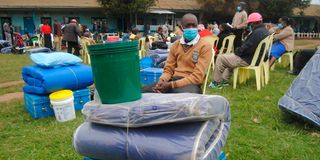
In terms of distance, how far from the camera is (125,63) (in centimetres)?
211

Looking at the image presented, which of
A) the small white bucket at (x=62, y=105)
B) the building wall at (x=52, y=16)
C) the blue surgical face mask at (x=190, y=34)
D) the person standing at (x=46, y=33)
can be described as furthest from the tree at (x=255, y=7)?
the blue surgical face mask at (x=190, y=34)

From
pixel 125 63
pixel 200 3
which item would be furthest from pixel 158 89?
pixel 200 3

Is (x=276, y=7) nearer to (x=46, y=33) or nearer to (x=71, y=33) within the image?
(x=46, y=33)

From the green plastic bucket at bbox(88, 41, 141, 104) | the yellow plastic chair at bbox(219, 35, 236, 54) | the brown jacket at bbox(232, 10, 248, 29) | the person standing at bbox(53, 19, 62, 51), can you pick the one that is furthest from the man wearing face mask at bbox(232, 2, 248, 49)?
the person standing at bbox(53, 19, 62, 51)

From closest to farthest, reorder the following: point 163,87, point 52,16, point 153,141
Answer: point 153,141 → point 163,87 → point 52,16

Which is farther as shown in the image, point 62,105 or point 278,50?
point 278,50

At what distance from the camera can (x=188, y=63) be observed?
135 inches

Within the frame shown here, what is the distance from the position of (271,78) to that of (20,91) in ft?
18.2

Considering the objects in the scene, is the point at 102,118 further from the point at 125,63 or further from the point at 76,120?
the point at 76,120

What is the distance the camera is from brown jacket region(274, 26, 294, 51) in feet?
23.6

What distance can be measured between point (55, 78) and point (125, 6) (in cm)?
1919

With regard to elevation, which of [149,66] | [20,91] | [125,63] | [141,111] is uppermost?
[125,63]

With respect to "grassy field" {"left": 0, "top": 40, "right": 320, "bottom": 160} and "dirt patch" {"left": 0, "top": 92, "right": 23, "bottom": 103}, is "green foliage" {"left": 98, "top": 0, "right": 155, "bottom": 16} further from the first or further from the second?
"grassy field" {"left": 0, "top": 40, "right": 320, "bottom": 160}

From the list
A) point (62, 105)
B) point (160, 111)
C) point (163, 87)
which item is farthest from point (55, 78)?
point (160, 111)
